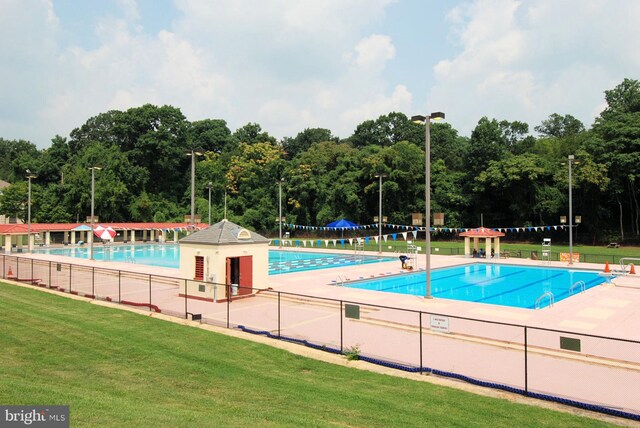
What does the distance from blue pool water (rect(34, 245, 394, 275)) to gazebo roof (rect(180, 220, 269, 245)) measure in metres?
10.3

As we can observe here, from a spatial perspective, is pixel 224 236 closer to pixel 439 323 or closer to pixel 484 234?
pixel 439 323

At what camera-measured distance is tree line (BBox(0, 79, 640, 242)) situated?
58.1 metres

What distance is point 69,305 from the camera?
62.3 feet

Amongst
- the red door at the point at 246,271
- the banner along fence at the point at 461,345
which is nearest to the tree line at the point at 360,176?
the red door at the point at 246,271

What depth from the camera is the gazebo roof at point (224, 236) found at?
22469 millimetres

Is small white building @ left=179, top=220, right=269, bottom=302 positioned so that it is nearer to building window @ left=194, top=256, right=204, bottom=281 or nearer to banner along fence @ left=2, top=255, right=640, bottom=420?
building window @ left=194, top=256, right=204, bottom=281

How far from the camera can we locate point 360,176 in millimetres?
70062

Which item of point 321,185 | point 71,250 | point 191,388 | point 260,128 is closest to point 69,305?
point 191,388

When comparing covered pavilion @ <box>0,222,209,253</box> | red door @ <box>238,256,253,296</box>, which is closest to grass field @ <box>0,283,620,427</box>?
red door @ <box>238,256,253,296</box>

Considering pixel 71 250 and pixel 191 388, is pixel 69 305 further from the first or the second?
pixel 71 250

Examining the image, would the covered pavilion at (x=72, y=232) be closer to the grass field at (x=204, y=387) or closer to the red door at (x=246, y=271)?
the red door at (x=246, y=271)

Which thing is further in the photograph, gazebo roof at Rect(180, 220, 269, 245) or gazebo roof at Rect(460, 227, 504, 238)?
gazebo roof at Rect(460, 227, 504, 238)

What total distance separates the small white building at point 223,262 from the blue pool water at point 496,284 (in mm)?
6790

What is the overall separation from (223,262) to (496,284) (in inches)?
694
